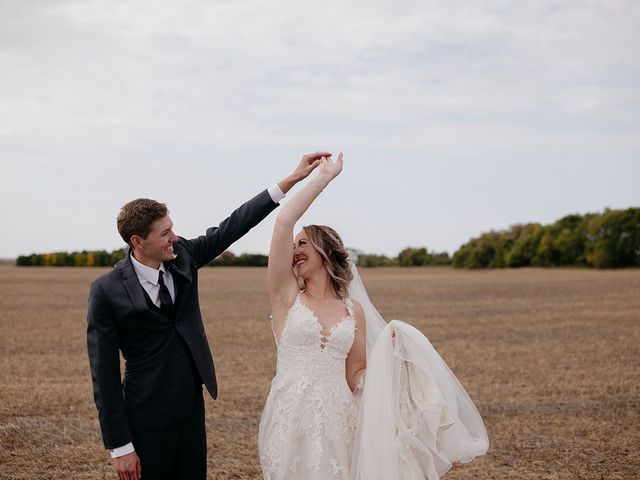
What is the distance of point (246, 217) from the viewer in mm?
4715

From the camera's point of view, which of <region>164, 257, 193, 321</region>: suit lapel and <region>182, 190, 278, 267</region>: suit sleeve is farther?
<region>182, 190, 278, 267</region>: suit sleeve

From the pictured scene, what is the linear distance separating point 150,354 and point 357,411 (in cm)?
128

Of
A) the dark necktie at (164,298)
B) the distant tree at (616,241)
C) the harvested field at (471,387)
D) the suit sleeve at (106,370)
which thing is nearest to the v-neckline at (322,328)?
the dark necktie at (164,298)

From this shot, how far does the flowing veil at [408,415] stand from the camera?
14.7ft

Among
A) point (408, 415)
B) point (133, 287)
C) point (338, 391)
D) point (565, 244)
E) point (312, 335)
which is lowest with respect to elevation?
point (408, 415)

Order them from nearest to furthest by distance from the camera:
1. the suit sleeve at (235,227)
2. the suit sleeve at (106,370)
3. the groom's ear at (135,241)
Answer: the suit sleeve at (106,370)
the groom's ear at (135,241)
the suit sleeve at (235,227)

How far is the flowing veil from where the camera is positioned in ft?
14.7

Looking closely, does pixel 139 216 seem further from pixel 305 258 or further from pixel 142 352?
pixel 305 258

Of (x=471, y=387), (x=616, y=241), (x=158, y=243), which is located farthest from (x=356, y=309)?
(x=616, y=241)

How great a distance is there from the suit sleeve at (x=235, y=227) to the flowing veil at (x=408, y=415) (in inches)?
39.5

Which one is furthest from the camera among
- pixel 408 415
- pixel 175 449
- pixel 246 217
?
pixel 246 217

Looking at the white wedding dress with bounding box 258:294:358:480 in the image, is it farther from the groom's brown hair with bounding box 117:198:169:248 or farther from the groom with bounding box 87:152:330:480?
the groom's brown hair with bounding box 117:198:169:248

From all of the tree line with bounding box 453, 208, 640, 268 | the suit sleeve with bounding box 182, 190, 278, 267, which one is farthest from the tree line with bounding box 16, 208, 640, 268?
the suit sleeve with bounding box 182, 190, 278, 267

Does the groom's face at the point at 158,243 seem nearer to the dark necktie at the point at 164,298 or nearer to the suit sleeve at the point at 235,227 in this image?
the dark necktie at the point at 164,298
